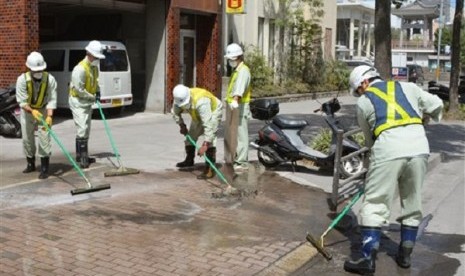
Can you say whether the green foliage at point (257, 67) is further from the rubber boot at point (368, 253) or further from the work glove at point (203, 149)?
the rubber boot at point (368, 253)

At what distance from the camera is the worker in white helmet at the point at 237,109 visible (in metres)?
8.66

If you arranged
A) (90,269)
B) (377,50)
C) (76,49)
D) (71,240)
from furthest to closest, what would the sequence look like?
(76,49) < (377,50) < (71,240) < (90,269)

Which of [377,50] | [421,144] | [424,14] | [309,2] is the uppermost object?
[424,14]

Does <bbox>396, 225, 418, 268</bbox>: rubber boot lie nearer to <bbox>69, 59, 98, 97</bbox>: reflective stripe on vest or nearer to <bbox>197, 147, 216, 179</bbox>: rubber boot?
<bbox>197, 147, 216, 179</bbox>: rubber boot

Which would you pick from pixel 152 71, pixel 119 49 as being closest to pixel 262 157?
pixel 119 49

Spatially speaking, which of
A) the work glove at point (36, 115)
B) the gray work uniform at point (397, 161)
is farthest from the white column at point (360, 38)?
the gray work uniform at point (397, 161)

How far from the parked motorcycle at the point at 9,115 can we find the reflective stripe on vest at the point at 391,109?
9001 millimetres

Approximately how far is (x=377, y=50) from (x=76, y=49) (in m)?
8.32

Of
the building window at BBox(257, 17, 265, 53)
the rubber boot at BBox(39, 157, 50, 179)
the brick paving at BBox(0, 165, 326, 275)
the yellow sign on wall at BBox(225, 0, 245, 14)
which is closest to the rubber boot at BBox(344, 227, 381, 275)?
the brick paving at BBox(0, 165, 326, 275)

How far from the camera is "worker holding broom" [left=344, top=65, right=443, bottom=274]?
5.16 m

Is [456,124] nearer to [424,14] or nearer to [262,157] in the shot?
[262,157]

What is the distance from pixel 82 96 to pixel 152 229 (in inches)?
143

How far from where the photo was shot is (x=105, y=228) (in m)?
6.12

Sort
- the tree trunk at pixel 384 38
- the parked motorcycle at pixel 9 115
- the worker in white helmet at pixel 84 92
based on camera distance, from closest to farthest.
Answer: the worker in white helmet at pixel 84 92, the tree trunk at pixel 384 38, the parked motorcycle at pixel 9 115
